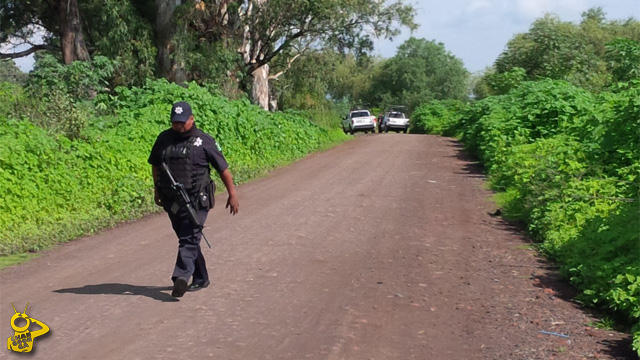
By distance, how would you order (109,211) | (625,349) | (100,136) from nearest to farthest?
(625,349)
(109,211)
(100,136)

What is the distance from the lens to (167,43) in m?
29.2

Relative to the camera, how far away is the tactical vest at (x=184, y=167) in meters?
7.80

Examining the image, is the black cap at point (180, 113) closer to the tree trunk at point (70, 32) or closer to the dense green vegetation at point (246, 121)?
the dense green vegetation at point (246, 121)

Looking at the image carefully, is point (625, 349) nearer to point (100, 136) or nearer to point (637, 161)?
point (637, 161)

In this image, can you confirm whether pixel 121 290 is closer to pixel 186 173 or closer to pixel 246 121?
pixel 186 173

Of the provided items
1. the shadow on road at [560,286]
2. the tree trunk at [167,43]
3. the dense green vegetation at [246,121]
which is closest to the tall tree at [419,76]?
the dense green vegetation at [246,121]

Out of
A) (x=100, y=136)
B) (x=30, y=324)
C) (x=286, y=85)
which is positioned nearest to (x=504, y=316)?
(x=30, y=324)

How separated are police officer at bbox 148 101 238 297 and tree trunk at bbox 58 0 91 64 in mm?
21125

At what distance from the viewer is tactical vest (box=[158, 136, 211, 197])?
7.80 m

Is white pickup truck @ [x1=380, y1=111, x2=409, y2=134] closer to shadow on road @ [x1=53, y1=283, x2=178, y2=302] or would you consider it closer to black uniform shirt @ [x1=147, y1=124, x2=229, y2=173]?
shadow on road @ [x1=53, y1=283, x2=178, y2=302]

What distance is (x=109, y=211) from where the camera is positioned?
45.4 ft

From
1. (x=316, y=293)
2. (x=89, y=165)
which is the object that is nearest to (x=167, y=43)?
(x=89, y=165)

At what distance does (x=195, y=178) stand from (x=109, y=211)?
6.43 meters

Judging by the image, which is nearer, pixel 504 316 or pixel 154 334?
pixel 154 334
